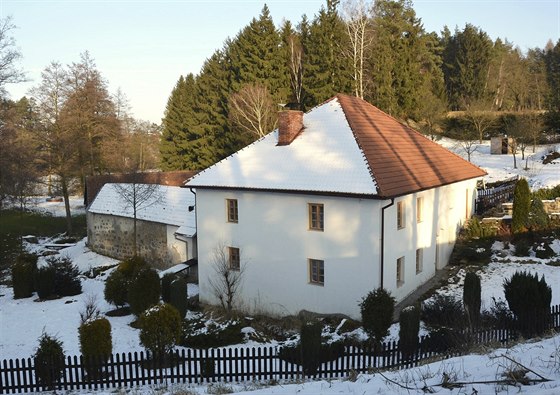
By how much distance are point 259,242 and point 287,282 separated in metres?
1.95

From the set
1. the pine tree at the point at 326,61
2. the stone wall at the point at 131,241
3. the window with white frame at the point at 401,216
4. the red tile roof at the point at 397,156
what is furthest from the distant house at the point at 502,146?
the stone wall at the point at 131,241

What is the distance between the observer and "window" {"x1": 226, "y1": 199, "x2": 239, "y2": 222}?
19.0m

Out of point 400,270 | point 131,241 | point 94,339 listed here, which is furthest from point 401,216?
point 131,241

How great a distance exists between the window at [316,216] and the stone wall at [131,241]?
34.1 feet

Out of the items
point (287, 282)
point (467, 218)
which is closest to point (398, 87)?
point (467, 218)

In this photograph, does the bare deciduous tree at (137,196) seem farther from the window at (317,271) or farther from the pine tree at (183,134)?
the pine tree at (183,134)

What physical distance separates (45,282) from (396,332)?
1592cm

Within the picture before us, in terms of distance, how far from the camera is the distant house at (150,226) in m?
25.5

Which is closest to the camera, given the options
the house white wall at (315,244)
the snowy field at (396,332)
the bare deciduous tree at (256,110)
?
the snowy field at (396,332)

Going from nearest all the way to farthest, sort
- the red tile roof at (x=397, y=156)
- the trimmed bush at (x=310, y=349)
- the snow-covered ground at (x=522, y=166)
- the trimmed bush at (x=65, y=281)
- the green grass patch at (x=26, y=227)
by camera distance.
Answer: the trimmed bush at (x=310, y=349)
the red tile roof at (x=397, y=156)
the trimmed bush at (x=65, y=281)
the snow-covered ground at (x=522, y=166)
the green grass patch at (x=26, y=227)

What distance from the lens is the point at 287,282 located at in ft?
57.3

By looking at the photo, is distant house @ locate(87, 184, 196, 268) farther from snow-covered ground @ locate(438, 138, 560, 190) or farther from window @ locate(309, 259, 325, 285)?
snow-covered ground @ locate(438, 138, 560, 190)

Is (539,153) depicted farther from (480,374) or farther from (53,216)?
(53,216)

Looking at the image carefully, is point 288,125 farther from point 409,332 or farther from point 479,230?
point 479,230
